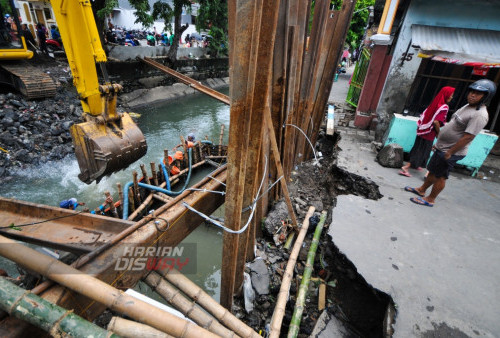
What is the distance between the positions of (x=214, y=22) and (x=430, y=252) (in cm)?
1916

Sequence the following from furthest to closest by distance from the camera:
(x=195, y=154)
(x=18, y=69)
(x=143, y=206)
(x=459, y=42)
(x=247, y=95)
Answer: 1. (x=18, y=69)
2. (x=195, y=154)
3. (x=459, y=42)
4. (x=143, y=206)
5. (x=247, y=95)

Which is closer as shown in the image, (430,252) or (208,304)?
(208,304)

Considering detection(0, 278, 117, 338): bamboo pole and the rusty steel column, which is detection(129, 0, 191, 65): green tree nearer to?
the rusty steel column

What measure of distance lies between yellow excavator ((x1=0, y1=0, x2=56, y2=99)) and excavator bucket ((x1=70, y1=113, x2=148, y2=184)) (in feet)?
26.3

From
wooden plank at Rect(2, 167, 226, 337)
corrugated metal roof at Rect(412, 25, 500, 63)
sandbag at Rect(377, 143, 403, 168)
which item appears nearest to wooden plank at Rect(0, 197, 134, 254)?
wooden plank at Rect(2, 167, 226, 337)

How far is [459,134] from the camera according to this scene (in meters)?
3.55

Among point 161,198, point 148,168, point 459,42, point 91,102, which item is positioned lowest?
point 148,168

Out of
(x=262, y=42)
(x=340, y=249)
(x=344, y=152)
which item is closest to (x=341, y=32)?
(x=344, y=152)

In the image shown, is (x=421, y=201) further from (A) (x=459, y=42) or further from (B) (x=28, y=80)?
(B) (x=28, y=80)

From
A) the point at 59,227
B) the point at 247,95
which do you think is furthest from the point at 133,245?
the point at 247,95

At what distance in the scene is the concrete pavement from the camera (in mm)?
2332

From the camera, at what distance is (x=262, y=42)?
6.02ft

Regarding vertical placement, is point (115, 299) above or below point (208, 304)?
above

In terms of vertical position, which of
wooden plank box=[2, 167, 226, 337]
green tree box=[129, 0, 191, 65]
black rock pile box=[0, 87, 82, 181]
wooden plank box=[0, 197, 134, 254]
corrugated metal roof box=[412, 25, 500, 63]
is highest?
green tree box=[129, 0, 191, 65]
